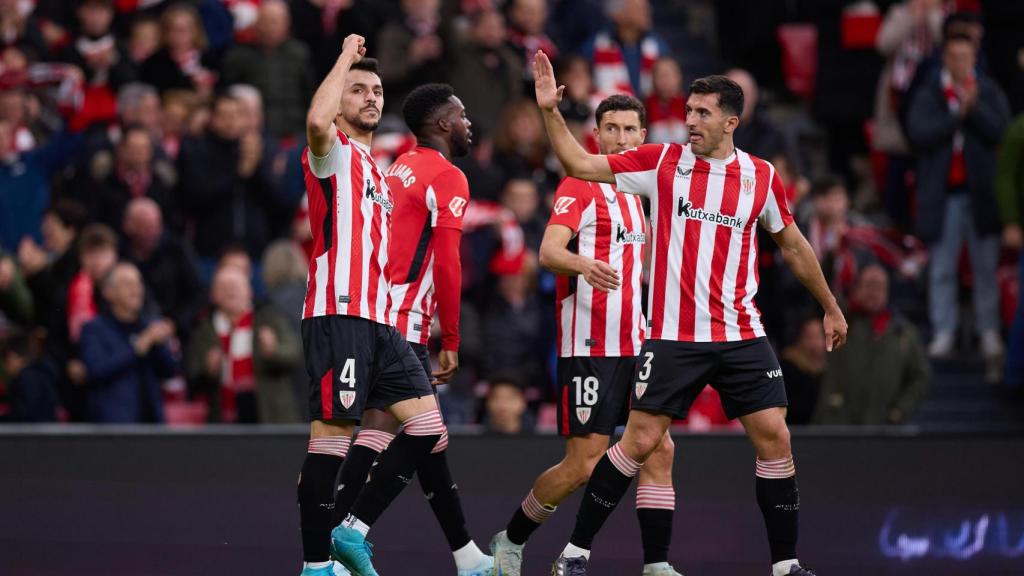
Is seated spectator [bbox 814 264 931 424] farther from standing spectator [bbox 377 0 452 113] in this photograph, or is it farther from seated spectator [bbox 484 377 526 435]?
standing spectator [bbox 377 0 452 113]

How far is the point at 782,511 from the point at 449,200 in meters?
2.05

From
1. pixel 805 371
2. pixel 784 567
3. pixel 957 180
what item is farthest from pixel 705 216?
pixel 957 180

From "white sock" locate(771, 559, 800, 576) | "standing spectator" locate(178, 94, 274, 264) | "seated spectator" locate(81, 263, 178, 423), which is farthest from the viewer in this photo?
"standing spectator" locate(178, 94, 274, 264)

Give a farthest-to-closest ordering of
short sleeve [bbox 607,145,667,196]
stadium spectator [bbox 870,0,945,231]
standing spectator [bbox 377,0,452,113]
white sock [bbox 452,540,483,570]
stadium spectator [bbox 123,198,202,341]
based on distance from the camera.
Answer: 1. standing spectator [bbox 377,0,452,113]
2. stadium spectator [bbox 870,0,945,231]
3. stadium spectator [bbox 123,198,202,341]
4. white sock [bbox 452,540,483,570]
5. short sleeve [bbox 607,145,667,196]

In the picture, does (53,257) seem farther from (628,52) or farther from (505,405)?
(628,52)

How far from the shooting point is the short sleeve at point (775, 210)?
7109 mm

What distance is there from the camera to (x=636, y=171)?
23.1ft

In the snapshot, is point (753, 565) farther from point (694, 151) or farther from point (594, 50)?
point (594, 50)

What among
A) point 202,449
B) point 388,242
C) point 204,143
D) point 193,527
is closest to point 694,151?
point 388,242

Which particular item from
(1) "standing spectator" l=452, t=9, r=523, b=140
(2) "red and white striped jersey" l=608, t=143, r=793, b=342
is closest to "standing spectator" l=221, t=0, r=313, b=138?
(1) "standing spectator" l=452, t=9, r=523, b=140

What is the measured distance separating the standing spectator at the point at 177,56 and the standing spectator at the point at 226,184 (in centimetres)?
131

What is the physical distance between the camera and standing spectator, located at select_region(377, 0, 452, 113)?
13.6 m

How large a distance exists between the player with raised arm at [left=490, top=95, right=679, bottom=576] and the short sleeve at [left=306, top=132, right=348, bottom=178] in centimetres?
107

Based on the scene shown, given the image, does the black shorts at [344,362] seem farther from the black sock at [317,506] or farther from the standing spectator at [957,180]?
the standing spectator at [957,180]
